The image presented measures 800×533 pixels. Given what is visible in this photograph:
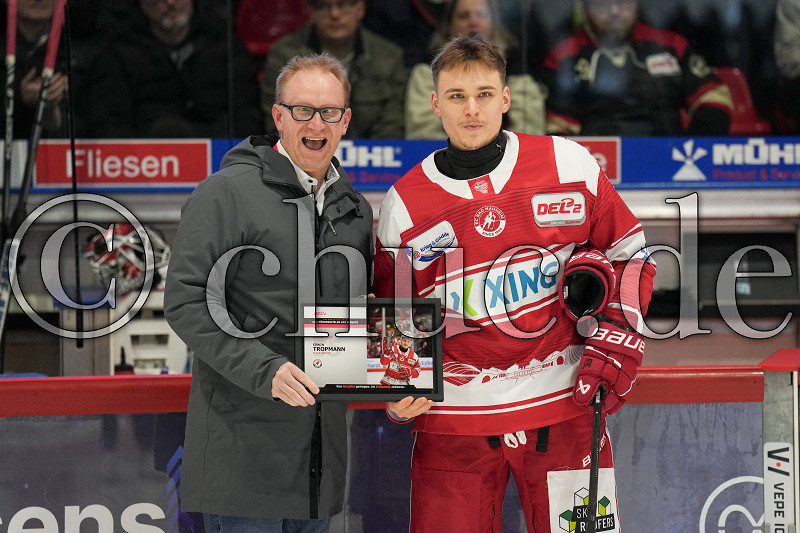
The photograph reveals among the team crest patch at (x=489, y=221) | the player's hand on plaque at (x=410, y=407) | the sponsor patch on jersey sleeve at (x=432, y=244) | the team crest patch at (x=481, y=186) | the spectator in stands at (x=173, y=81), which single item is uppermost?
the spectator in stands at (x=173, y=81)

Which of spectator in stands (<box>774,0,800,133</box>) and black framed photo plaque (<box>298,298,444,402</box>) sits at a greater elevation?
spectator in stands (<box>774,0,800,133</box>)

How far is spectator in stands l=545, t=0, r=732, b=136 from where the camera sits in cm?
472

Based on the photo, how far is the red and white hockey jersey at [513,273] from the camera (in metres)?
2.12

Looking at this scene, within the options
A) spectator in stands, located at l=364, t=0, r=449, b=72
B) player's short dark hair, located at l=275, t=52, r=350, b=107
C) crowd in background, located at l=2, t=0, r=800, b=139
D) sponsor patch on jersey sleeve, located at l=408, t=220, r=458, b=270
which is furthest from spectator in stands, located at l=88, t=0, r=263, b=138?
sponsor patch on jersey sleeve, located at l=408, t=220, r=458, b=270

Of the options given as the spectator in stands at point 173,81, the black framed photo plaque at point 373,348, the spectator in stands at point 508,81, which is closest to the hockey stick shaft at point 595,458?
the black framed photo plaque at point 373,348

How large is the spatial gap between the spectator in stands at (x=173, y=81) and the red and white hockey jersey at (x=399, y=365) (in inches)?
111

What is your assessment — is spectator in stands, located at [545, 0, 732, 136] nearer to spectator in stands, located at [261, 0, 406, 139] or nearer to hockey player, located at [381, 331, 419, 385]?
spectator in stands, located at [261, 0, 406, 139]

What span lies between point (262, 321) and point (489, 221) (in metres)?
0.59

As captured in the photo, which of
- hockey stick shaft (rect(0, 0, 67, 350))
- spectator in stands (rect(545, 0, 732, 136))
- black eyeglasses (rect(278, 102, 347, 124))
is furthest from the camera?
spectator in stands (rect(545, 0, 732, 136))

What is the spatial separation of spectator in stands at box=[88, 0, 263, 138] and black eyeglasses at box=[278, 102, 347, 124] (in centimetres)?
254

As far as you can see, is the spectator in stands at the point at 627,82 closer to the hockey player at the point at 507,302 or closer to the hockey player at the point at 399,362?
the hockey player at the point at 507,302

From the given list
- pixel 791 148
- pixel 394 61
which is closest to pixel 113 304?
pixel 394 61

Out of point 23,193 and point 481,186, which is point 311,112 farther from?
point 23,193

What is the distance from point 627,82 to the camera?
478 cm
